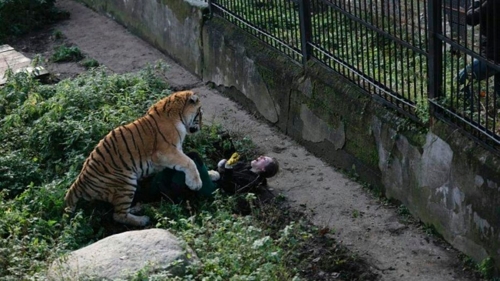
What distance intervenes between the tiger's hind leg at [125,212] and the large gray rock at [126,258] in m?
1.18

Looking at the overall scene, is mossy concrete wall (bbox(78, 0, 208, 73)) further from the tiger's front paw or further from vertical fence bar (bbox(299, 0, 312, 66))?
the tiger's front paw

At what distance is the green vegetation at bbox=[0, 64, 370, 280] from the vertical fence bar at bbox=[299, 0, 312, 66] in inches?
41.0

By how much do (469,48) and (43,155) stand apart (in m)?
4.14

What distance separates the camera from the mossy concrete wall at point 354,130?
22.4ft

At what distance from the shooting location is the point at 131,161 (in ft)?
25.8

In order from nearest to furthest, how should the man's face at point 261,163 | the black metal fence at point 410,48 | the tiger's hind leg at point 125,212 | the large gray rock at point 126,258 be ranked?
the large gray rock at point 126,258
the black metal fence at point 410,48
the tiger's hind leg at point 125,212
the man's face at point 261,163

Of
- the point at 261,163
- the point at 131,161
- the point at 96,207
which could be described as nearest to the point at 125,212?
the point at 96,207

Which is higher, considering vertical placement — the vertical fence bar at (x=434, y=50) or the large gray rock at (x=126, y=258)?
the vertical fence bar at (x=434, y=50)

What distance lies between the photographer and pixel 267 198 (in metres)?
8.12

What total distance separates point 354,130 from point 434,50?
1346 millimetres

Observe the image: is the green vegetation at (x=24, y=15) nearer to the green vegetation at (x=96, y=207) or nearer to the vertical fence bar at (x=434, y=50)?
the green vegetation at (x=96, y=207)

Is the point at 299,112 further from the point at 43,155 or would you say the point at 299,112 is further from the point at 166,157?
the point at 43,155

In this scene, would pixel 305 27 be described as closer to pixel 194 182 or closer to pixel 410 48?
pixel 410 48

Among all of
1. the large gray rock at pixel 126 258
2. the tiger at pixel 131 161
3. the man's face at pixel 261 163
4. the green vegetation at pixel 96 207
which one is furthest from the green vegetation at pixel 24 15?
the large gray rock at pixel 126 258
